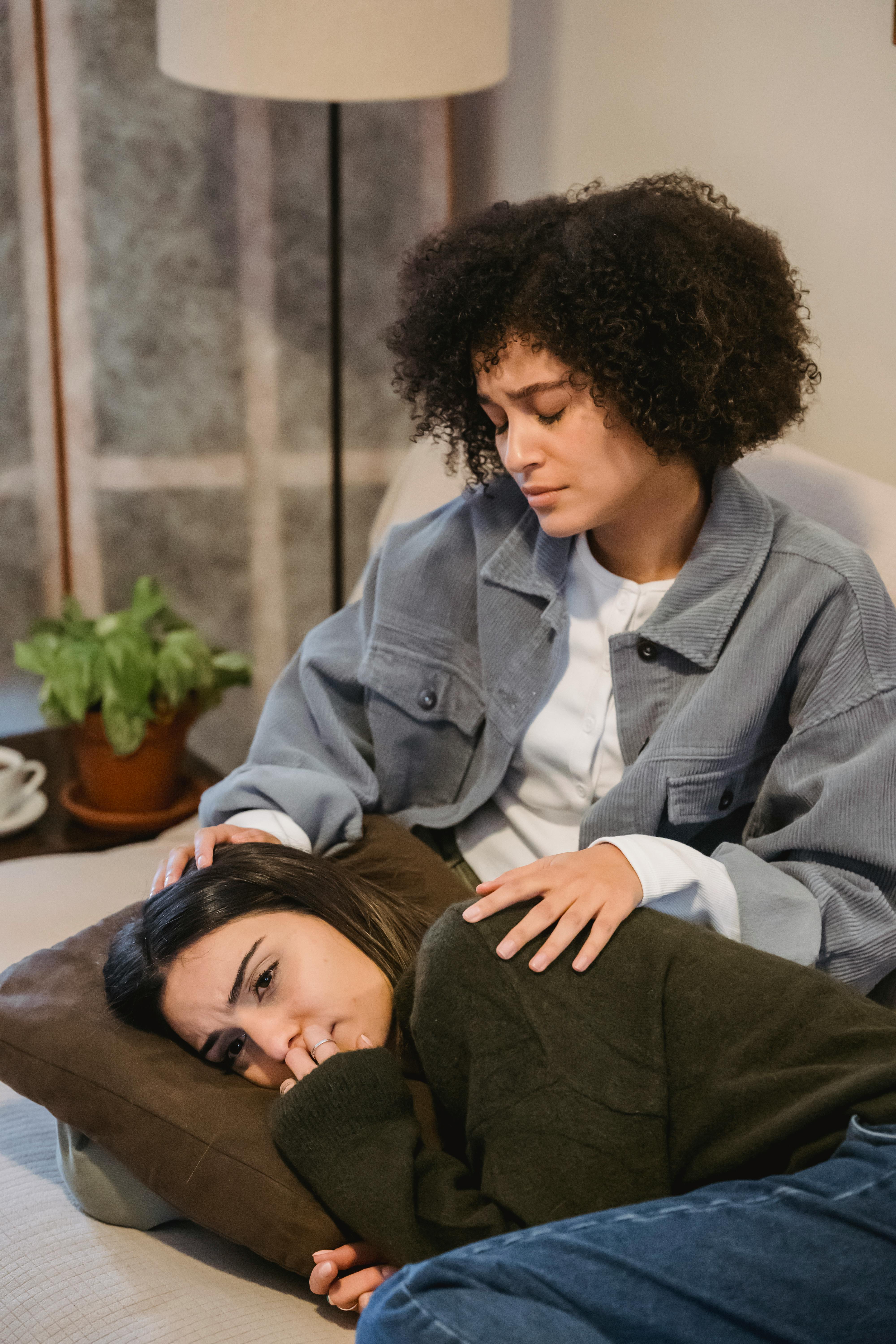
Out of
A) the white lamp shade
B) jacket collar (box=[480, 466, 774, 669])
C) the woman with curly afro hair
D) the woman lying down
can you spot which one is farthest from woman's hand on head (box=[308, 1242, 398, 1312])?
the white lamp shade

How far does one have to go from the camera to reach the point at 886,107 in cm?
152

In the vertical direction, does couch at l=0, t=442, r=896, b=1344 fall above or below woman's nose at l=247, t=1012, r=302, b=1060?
below

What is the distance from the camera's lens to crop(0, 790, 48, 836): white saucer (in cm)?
187

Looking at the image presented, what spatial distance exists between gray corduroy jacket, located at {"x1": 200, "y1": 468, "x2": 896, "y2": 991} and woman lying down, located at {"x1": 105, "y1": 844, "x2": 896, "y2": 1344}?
19 centimetres

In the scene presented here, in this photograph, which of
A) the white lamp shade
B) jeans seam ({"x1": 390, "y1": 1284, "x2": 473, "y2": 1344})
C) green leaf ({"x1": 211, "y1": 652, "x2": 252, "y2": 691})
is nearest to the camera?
jeans seam ({"x1": 390, "y1": 1284, "x2": 473, "y2": 1344})

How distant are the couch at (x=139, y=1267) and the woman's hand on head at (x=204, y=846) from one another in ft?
0.85

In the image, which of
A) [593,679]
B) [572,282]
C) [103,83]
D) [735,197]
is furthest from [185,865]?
[103,83]

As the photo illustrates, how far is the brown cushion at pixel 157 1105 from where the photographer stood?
3.39ft

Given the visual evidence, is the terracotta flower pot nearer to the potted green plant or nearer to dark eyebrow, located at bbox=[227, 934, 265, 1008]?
the potted green plant

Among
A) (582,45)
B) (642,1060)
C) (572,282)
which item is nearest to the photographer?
(642,1060)

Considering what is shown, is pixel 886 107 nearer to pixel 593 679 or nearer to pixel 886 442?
pixel 886 442

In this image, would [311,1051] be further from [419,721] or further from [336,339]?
[336,339]

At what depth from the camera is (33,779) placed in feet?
6.46

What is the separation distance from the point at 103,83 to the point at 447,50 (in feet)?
1.99
